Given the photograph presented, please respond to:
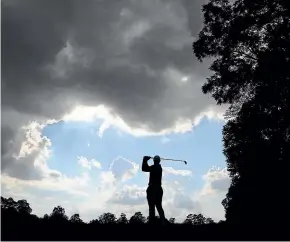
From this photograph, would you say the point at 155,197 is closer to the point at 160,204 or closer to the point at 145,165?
the point at 160,204

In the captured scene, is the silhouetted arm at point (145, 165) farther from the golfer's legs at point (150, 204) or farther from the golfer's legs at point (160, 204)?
the golfer's legs at point (160, 204)

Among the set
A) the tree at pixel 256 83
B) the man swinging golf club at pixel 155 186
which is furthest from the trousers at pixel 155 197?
the tree at pixel 256 83

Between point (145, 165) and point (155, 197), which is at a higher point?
point (145, 165)

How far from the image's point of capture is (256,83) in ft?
79.0

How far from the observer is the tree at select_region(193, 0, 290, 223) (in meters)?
22.2

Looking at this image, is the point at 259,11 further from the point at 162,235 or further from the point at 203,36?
the point at 162,235

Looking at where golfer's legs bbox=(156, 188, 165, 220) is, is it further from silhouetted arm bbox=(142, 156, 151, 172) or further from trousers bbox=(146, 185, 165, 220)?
silhouetted arm bbox=(142, 156, 151, 172)

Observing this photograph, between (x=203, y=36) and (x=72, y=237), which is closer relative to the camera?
(x=72, y=237)

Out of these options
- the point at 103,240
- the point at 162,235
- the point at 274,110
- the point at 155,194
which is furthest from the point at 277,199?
the point at 103,240

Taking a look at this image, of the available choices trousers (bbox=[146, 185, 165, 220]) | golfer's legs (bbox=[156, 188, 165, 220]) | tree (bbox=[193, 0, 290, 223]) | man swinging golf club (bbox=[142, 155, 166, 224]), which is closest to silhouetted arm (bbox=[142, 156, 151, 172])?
man swinging golf club (bbox=[142, 155, 166, 224])

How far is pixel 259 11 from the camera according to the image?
24.2 m

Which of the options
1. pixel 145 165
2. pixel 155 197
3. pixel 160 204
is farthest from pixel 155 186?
pixel 145 165

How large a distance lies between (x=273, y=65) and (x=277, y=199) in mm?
8011

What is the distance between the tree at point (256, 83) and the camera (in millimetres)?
22188
